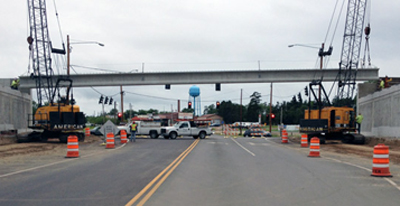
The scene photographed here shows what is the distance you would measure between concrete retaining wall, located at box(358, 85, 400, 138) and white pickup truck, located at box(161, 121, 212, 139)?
1713cm

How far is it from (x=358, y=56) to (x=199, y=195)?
40.2 m

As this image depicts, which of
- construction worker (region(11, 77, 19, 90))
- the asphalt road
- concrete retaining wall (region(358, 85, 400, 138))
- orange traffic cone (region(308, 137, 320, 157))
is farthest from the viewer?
construction worker (region(11, 77, 19, 90))

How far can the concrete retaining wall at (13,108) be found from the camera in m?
40.0

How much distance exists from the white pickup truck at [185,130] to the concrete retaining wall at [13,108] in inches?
617

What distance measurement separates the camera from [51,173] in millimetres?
13570

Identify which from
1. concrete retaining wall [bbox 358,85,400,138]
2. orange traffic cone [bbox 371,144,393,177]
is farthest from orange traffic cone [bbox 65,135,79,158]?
concrete retaining wall [bbox 358,85,400,138]

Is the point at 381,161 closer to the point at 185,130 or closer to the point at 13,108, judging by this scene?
the point at 185,130

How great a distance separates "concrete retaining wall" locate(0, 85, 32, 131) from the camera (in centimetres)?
4000

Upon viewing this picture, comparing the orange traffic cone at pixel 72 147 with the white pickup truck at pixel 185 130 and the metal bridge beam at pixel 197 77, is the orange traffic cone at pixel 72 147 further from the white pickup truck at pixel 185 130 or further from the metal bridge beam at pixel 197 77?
the metal bridge beam at pixel 197 77

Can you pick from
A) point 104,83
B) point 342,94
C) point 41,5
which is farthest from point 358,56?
point 41,5

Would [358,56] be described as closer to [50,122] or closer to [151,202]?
[50,122]

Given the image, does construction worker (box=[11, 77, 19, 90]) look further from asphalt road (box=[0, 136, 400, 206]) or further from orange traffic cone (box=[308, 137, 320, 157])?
orange traffic cone (box=[308, 137, 320, 157])

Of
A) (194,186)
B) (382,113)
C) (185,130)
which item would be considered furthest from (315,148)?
(185,130)

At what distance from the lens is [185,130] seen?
43312mm
